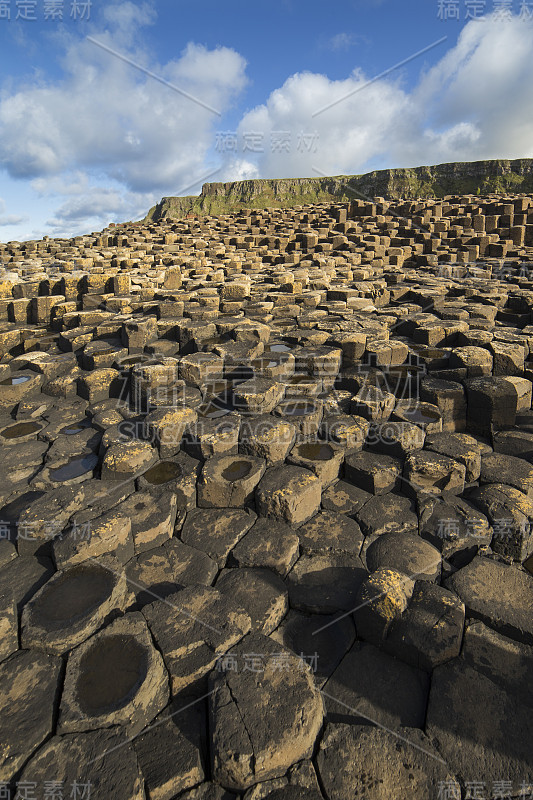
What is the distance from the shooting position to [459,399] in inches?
189

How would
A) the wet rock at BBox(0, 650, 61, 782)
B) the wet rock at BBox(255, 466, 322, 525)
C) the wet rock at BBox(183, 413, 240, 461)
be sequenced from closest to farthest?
1. the wet rock at BBox(0, 650, 61, 782)
2. the wet rock at BBox(255, 466, 322, 525)
3. the wet rock at BBox(183, 413, 240, 461)

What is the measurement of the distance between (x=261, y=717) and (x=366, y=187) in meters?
60.9

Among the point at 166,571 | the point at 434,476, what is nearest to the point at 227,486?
the point at 166,571

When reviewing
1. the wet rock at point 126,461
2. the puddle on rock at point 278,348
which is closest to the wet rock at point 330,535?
the wet rock at point 126,461

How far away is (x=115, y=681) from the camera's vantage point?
2.16 meters

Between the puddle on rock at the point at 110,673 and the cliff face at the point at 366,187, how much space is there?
1860 inches

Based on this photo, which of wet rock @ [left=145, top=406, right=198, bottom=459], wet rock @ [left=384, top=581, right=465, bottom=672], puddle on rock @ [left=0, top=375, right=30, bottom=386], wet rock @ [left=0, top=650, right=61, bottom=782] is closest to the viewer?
wet rock @ [left=0, top=650, right=61, bottom=782]

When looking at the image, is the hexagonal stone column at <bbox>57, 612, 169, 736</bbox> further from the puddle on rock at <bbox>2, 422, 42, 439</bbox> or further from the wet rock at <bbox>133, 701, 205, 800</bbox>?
the puddle on rock at <bbox>2, 422, 42, 439</bbox>

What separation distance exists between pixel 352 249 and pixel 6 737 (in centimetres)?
1595

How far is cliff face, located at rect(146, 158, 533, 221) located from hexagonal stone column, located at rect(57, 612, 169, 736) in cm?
4720

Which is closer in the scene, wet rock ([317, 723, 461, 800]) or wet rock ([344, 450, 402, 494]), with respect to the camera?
wet rock ([317, 723, 461, 800])

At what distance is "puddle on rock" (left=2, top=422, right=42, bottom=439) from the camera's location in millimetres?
4598

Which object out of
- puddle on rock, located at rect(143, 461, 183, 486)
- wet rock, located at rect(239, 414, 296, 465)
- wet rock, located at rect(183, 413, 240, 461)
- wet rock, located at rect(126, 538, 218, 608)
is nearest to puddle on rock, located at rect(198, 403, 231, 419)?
wet rock, located at rect(183, 413, 240, 461)

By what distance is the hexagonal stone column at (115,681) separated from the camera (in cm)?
202
